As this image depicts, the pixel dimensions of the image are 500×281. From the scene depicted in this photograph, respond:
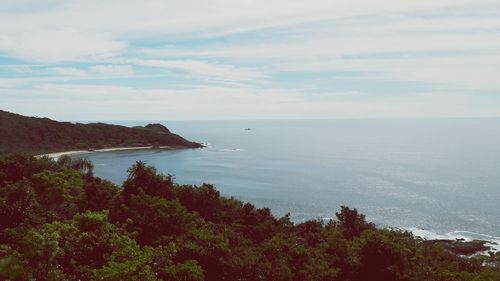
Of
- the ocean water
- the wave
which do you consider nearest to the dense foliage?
the wave

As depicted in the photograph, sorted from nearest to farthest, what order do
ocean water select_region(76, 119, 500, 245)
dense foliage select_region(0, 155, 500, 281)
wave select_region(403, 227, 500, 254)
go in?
dense foliage select_region(0, 155, 500, 281) < wave select_region(403, 227, 500, 254) < ocean water select_region(76, 119, 500, 245)

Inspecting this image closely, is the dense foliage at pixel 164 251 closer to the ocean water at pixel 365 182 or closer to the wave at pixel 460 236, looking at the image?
the wave at pixel 460 236

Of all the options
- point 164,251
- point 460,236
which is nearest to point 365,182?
point 460,236

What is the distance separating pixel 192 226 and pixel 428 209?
2832 inches

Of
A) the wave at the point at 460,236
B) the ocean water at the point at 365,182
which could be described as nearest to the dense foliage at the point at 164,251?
the wave at the point at 460,236

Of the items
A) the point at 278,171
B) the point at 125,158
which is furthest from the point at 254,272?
the point at 125,158

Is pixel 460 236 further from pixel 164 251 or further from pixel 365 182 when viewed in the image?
pixel 164 251

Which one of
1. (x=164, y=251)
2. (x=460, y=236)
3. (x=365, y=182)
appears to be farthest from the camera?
(x=365, y=182)

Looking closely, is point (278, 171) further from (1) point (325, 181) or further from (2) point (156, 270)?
(2) point (156, 270)

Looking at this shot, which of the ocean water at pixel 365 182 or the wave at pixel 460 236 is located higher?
the ocean water at pixel 365 182

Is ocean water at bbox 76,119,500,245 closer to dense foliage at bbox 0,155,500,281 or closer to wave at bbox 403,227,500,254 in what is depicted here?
wave at bbox 403,227,500,254

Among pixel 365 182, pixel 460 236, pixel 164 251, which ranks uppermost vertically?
pixel 164 251

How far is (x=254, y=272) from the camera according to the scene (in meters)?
27.3

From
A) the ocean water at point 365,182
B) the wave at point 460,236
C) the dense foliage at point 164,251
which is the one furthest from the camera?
the ocean water at point 365,182
